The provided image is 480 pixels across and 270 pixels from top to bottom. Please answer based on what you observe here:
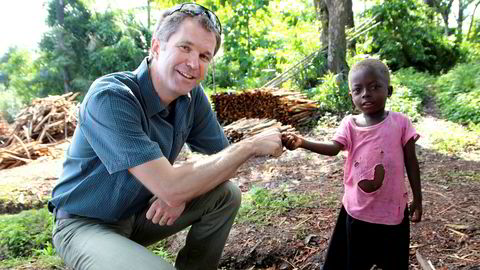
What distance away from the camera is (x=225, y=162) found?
1.97 meters

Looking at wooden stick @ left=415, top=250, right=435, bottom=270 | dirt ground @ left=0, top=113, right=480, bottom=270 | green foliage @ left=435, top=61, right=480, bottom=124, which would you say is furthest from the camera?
green foliage @ left=435, top=61, right=480, bottom=124

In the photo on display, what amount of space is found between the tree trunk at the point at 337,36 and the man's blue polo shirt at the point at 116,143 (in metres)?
8.04

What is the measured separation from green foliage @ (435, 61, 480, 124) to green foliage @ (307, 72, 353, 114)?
2.09 m

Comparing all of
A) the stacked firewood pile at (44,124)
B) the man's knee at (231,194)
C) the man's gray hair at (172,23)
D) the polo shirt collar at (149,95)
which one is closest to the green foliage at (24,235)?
the man's knee at (231,194)

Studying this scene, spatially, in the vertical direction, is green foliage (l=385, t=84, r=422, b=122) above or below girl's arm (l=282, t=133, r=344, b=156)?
below

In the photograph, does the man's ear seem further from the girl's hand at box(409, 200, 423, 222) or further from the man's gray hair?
the girl's hand at box(409, 200, 423, 222)

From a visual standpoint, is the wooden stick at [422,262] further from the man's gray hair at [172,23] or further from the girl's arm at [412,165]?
the man's gray hair at [172,23]

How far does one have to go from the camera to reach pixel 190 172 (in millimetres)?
1889

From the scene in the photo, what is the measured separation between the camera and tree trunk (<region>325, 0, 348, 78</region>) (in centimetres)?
948

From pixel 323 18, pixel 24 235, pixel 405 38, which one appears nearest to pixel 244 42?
pixel 323 18

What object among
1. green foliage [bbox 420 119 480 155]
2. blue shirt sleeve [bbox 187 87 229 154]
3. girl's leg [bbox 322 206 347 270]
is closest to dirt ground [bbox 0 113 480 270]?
green foliage [bbox 420 119 480 155]

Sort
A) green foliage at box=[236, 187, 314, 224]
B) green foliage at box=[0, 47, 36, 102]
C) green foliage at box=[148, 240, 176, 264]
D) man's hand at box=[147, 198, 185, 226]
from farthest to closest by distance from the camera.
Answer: green foliage at box=[0, 47, 36, 102]
green foliage at box=[236, 187, 314, 224]
green foliage at box=[148, 240, 176, 264]
man's hand at box=[147, 198, 185, 226]

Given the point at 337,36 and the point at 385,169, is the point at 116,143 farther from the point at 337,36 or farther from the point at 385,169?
the point at 337,36

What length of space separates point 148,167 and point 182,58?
2.17ft
